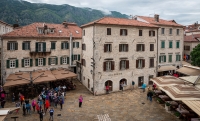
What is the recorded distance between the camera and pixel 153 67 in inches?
1177

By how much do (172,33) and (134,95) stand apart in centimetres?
1762

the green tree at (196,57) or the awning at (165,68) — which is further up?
the green tree at (196,57)

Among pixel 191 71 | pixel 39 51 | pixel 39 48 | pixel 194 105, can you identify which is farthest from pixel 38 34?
pixel 191 71

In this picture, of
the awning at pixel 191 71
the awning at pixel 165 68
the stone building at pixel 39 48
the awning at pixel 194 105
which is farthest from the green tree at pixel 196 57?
the stone building at pixel 39 48

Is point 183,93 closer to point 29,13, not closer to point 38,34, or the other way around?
point 38,34

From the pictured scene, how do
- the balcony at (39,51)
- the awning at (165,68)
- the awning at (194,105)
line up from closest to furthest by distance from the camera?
the awning at (194,105) < the balcony at (39,51) < the awning at (165,68)

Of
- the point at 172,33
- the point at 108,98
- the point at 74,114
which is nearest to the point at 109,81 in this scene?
the point at 108,98

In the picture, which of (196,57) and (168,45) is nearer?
(168,45)

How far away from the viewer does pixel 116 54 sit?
2589cm

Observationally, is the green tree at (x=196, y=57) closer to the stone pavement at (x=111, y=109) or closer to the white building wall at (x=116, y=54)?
the white building wall at (x=116, y=54)

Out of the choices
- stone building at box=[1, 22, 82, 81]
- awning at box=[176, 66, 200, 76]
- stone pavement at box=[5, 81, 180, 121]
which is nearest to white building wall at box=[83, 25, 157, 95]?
stone pavement at box=[5, 81, 180, 121]

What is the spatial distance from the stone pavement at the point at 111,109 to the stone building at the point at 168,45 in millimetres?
11116

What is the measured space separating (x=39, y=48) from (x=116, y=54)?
14.9 meters

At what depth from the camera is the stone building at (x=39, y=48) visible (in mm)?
27578
